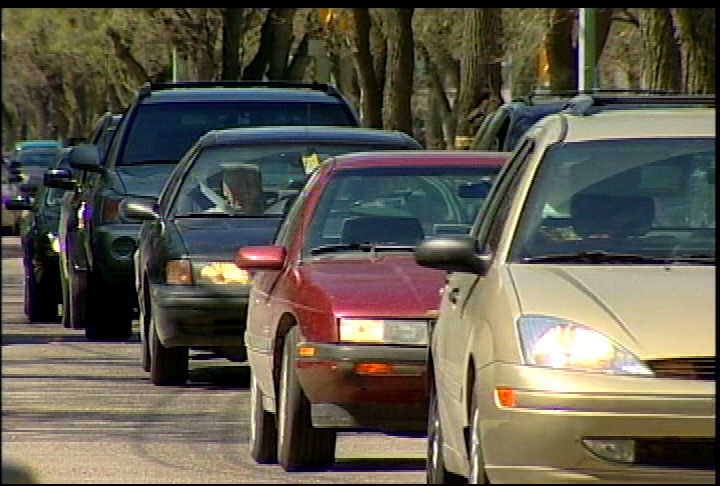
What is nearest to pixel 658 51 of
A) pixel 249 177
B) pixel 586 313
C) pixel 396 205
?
pixel 249 177

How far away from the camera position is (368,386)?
957 centimetres

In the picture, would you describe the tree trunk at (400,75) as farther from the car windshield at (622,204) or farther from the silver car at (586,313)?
the car windshield at (622,204)

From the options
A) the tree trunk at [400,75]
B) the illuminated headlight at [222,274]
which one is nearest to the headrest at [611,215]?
the illuminated headlight at [222,274]

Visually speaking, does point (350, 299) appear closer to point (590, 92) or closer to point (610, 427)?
point (590, 92)

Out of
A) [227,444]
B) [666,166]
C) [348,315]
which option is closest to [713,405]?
[666,166]

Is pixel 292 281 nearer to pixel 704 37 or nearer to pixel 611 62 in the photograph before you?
pixel 704 37

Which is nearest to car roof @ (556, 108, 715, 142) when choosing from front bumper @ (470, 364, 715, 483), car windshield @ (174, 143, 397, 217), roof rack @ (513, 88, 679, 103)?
front bumper @ (470, 364, 715, 483)

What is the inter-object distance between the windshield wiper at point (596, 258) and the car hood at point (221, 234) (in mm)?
5514

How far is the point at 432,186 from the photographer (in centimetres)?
1144

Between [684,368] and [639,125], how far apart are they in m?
1.63

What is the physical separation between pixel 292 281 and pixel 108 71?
5686cm

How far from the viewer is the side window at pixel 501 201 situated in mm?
8359

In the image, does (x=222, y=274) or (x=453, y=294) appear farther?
(x=222, y=274)

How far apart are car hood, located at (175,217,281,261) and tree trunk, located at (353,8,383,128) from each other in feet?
75.7
